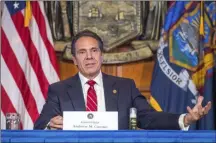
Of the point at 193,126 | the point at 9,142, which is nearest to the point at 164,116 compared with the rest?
the point at 9,142

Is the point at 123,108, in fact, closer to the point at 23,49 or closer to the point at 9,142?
the point at 9,142

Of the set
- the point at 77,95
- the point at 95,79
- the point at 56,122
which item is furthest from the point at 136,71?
the point at 56,122

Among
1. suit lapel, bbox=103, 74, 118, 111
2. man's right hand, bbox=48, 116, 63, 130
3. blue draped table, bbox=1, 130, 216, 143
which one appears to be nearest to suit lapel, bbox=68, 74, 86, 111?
suit lapel, bbox=103, 74, 118, 111

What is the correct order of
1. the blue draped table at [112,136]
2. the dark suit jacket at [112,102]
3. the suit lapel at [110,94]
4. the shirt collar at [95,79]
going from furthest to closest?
the shirt collar at [95,79] < the suit lapel at [110,94] < the dark suit jacket at [112,102] < the blue draped table at [112,136]

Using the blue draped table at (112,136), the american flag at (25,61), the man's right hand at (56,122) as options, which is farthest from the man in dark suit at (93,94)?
the american flag at (25,61)

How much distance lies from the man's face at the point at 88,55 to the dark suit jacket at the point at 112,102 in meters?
0.11

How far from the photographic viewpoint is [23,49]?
15.6 ft

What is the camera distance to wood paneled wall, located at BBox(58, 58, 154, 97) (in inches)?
195

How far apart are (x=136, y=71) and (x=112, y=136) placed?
291 cm

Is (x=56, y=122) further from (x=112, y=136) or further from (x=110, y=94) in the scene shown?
(x=112, y=136)

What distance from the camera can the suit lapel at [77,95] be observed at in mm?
2982

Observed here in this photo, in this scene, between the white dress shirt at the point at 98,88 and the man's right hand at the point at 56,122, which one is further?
the white dress shirt at the point at 98,88

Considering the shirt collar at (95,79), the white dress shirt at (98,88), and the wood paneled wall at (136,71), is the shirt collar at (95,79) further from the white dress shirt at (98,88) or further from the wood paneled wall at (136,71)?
the wood paneled wall at (136,71)

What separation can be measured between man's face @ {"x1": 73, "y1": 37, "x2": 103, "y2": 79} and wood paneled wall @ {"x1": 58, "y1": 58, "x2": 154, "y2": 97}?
6.14ft
